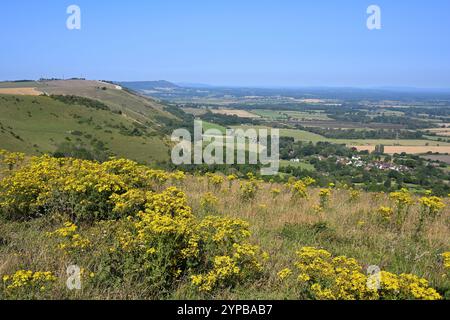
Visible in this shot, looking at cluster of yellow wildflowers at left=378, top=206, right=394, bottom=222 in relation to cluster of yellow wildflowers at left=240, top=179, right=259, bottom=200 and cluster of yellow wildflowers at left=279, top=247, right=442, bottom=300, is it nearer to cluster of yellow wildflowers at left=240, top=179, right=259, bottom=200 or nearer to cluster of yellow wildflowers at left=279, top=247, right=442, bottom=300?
cluster of yellow wildflowers at left=240, top=179, right=259, bottom=200

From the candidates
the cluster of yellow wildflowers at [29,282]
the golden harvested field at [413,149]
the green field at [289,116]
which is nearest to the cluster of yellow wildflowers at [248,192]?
the cluster of yellow wildflowers at [29,282]

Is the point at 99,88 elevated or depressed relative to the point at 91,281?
elevated

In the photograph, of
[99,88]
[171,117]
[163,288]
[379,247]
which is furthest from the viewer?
[99,88]

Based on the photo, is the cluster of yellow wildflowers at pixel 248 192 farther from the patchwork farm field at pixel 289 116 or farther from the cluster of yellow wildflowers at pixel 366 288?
the patchwork farm field at pixel 289 116

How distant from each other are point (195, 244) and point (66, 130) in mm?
75130

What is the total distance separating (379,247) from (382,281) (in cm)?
288

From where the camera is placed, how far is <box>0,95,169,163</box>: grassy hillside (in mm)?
58188

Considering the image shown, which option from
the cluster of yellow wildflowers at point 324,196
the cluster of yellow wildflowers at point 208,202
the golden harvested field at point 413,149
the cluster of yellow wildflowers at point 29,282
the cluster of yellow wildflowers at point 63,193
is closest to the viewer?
the cluster of yellow wildflowers at point 29,282

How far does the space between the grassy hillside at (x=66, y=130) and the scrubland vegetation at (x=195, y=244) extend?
45675 millimetres

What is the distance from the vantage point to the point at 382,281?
3.70 m

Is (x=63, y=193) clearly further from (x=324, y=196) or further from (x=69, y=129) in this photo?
(x=69, y=129)

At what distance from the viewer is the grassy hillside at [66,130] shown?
58188 millimetres
